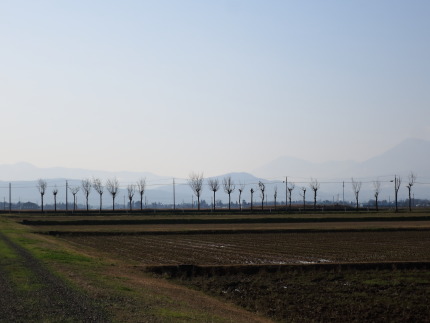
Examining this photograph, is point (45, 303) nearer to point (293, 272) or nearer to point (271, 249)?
point (293, 272)

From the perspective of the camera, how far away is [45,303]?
1567cm

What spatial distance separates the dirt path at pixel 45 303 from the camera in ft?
45.9

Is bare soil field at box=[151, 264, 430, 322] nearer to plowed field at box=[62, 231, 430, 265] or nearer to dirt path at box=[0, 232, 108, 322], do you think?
plowed field at box=[62, 231, 430, 265]

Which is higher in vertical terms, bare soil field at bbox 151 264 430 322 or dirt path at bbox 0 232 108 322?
dirt path at bbox 0 232 108 322

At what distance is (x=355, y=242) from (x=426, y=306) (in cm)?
2217

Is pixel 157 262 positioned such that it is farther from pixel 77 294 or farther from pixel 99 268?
pixel 77 294

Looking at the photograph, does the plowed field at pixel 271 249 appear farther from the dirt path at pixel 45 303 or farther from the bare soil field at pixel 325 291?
the dirt path at pixel 45 303

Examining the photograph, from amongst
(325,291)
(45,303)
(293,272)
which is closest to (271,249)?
(293,272)

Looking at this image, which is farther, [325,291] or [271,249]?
[271,249]

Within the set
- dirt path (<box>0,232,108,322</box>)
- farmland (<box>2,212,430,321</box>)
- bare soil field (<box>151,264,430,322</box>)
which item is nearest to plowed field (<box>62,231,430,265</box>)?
farmland (<box>2,212,430,321</box>)

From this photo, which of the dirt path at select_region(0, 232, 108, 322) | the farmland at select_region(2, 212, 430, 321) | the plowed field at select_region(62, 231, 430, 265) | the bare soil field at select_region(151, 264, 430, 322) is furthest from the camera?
the plowed field at select_region(62, 231, 430, 265)

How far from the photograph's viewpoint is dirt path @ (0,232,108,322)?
14.0 meters

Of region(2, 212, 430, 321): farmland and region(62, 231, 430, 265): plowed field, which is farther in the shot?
region(62, 231, 430, 265): plowed field

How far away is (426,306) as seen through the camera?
20734mm
